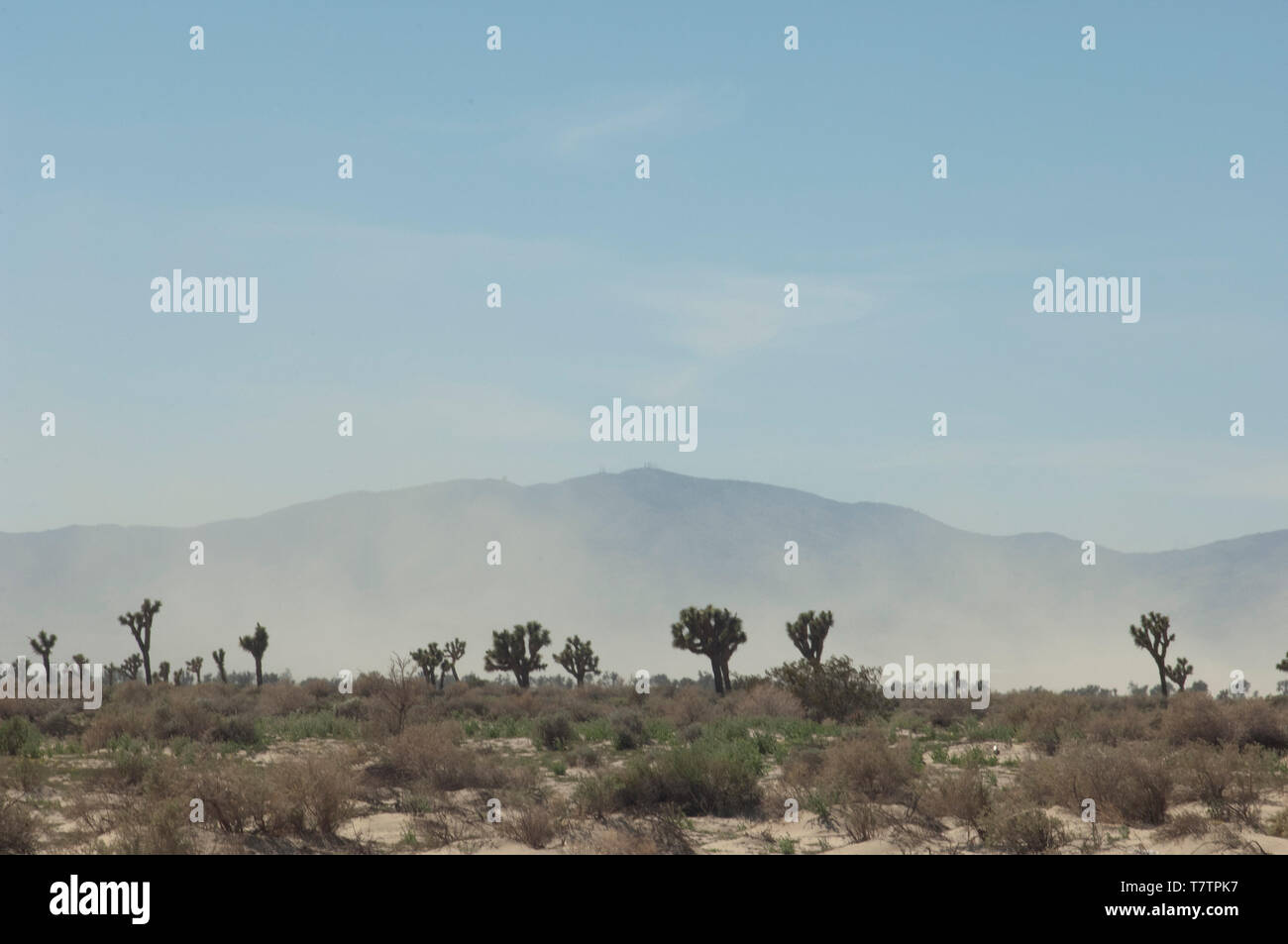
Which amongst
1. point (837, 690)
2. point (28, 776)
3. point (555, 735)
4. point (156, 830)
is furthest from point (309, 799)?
point (837, 690)

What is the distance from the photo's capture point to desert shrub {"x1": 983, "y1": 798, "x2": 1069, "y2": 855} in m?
13.4

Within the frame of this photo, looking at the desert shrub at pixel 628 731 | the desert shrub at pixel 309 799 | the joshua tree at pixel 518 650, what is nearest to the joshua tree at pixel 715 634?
the joshua tree at pixel 518 650

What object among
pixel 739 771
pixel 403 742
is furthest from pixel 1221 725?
pixel 403 742

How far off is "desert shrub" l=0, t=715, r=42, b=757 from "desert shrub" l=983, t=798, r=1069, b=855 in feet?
58.4

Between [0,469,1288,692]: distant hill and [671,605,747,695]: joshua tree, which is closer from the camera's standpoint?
[671,605,747,695]: joshua tree

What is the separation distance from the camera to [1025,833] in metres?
13.5

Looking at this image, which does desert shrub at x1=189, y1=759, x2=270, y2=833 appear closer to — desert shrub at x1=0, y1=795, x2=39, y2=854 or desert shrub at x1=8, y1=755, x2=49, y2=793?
desert shrub at x1=0, y1=795, x2=39, y2=854

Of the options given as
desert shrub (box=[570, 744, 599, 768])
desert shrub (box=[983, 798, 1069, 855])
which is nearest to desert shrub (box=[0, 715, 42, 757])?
desert shrub (box=[570, 744, 599, 768])

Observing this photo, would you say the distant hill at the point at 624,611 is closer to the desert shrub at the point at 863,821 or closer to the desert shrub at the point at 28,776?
the desert shrub at the point at 863,821

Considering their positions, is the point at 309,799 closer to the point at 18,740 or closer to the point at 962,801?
the point at 962,801

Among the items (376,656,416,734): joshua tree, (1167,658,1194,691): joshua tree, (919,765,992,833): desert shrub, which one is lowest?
(1167,658,1194,691): joshua tree
